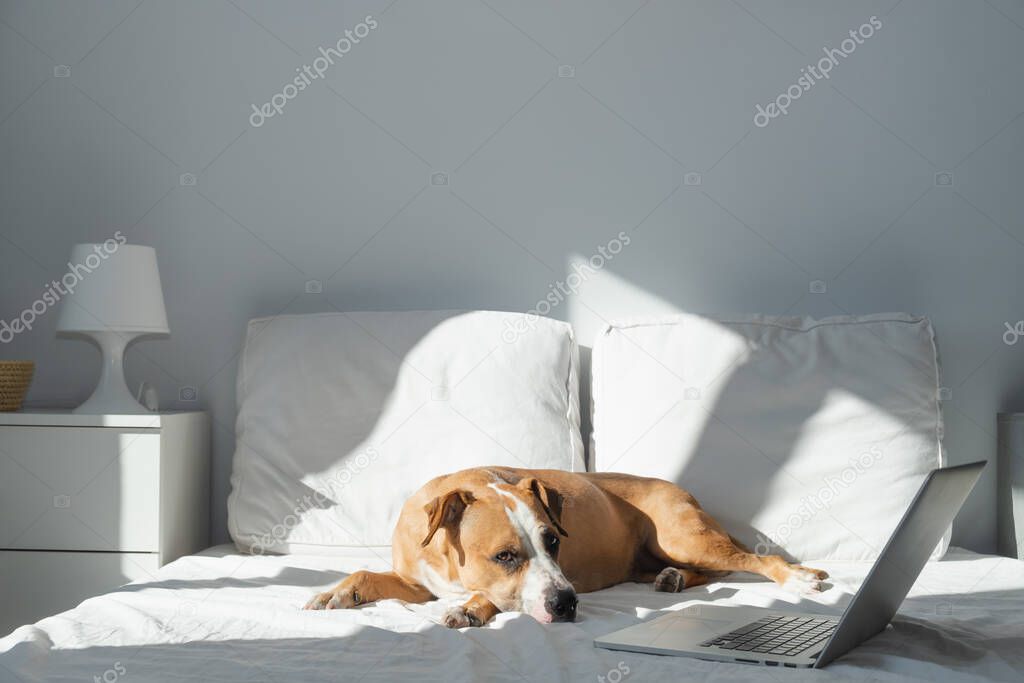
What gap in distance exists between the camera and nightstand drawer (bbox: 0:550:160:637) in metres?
2.54

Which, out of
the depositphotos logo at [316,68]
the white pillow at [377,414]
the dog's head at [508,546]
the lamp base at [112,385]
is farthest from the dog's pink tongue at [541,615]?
the depositphotos logo at [316,68]

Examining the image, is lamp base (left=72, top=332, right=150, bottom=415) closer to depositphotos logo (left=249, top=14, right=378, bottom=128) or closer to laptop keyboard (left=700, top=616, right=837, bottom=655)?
depositphotos logo (left=249, top=14, right=378, bottom=128)

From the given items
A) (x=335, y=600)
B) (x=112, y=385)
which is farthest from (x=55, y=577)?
(x=335, y=600)

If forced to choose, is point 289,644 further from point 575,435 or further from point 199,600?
point 575,435

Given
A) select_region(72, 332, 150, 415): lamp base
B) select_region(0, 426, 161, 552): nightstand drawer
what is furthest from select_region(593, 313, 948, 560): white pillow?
select_region(72, 332, 150, 415): lamp base

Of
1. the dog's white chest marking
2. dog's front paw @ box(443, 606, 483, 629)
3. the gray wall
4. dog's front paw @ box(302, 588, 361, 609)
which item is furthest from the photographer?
the gray wall

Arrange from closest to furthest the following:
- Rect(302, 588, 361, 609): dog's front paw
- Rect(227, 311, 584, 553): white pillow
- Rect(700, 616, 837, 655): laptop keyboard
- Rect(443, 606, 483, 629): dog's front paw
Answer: Rect(700, 616, 837, 655): laptop keyboard
Rect(443, 606, 483, 629): dog's front paw
Rect(302, 588, 361, 609): dog's front paw
Rect(227, 311, 584, 553): white pillow

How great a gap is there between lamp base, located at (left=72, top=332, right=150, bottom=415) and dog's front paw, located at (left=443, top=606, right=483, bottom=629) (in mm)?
1342

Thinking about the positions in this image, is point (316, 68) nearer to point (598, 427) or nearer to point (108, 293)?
point (108, 293)

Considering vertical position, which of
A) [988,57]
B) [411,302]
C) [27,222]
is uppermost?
[988,57]

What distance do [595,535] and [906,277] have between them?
1410 millimetres

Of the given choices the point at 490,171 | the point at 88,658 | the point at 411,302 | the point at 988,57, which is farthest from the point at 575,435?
the point at 988,57

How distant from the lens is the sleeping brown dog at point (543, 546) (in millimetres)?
1902

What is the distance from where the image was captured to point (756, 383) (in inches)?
103
